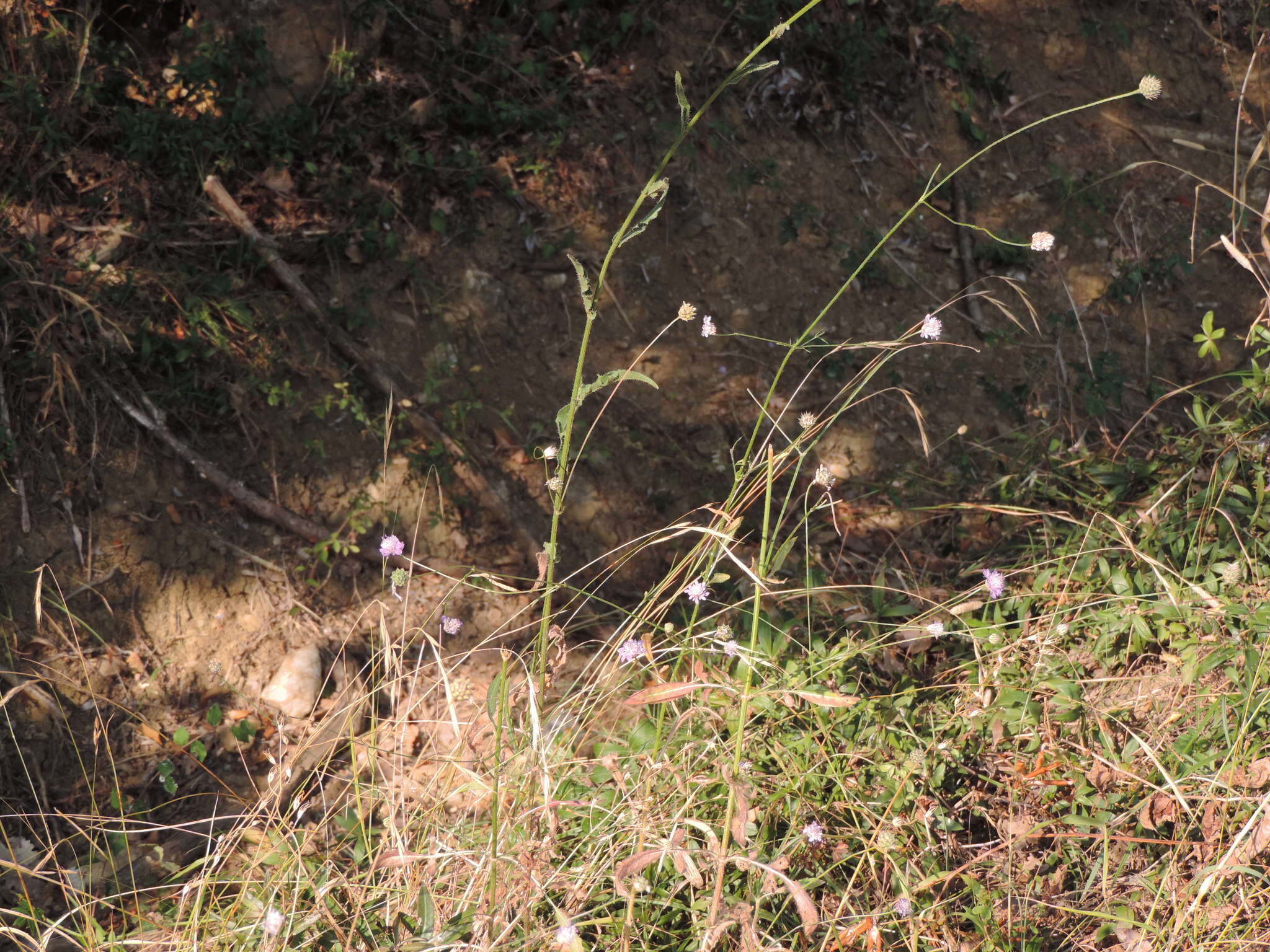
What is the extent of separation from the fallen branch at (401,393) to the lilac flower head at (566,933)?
1796mm

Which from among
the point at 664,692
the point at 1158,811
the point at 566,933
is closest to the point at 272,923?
the point at 566,933

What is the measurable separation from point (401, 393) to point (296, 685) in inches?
42.9

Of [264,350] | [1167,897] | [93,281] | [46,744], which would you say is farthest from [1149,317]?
[46,744]

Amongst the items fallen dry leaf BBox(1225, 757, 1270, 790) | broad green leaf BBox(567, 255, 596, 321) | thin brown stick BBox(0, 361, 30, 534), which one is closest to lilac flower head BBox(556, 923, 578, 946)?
broad green leaf BBox(567, 255, 596, 321)

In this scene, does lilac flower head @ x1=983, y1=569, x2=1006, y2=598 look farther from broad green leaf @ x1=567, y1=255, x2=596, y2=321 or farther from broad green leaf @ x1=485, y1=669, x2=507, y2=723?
broad green leaf @ x1=567, y1=255, x2=596, y2=321

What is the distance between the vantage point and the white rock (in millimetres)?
3012

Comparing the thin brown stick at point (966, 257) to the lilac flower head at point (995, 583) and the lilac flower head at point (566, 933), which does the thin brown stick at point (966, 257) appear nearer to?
the lilac flower head at point (995, 583)

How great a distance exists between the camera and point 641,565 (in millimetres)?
3500

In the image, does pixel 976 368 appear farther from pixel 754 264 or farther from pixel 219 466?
pixel 219 466

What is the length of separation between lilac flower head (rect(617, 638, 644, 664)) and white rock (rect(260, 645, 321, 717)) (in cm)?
129

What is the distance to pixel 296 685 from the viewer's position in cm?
303

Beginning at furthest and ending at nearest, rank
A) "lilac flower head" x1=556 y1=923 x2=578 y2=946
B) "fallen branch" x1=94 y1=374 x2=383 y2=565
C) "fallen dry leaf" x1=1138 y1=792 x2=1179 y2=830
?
"fallen branch" x1=94 y1=374 x2=383 y2=565 < "fallen dry leaf" x1=1138 y1=792 x2=1179 y2=830 < "lilac flower head" x1=556 y1=923 x2=578 y2=946

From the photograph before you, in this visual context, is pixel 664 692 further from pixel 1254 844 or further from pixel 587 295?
pixel 1254 844

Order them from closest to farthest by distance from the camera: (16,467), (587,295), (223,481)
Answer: (587,295), (16,467), (223,481)
